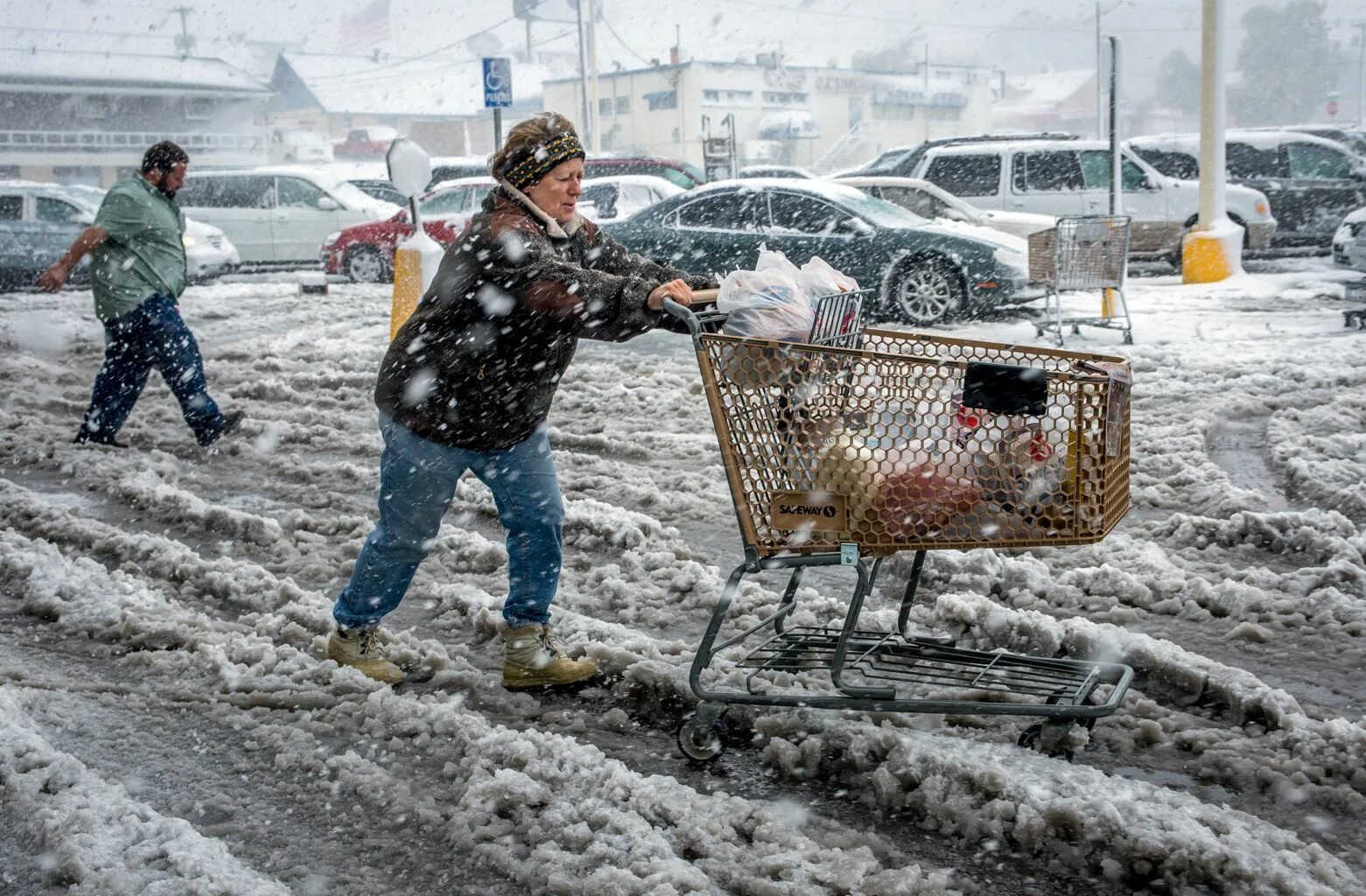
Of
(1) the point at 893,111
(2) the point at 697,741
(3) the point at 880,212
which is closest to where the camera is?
(2) the point at 697,741

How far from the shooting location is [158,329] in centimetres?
730

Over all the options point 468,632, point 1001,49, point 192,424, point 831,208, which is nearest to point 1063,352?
point 468,632

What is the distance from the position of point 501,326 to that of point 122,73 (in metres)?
52.2

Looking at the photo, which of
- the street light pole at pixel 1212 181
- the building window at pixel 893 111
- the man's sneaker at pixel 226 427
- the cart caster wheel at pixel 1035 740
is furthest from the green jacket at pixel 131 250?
the building window at pixel 893 111

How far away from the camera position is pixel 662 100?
6725 centimetres

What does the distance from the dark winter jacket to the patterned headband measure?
0.17 ft

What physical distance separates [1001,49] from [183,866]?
6575 inches

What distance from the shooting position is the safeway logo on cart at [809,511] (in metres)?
3.22

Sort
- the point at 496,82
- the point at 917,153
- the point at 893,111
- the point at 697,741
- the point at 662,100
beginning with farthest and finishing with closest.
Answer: the point at 893,111 → the point at 662,100 → the point at 917,153 → the point at 496,82 → the point at 697,741

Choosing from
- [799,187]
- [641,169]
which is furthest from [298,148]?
[799,187]

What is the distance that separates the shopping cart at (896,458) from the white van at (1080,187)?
13998 mm

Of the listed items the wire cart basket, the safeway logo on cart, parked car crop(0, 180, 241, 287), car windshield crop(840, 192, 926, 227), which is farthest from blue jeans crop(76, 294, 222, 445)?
parked car crop(0, 180, 241, 287)

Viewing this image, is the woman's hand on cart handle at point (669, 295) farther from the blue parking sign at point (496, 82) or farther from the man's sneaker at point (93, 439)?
the blue parking sign at point (496, 82)

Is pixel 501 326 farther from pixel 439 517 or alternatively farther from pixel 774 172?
pixel 774 172
